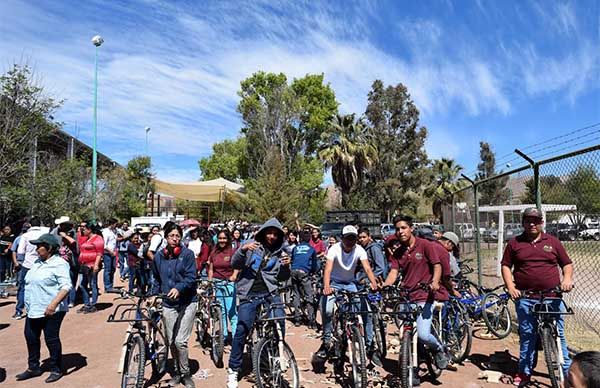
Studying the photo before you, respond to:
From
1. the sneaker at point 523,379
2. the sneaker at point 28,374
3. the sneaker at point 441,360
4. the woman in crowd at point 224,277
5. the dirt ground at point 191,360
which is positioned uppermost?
the woman in crowd at point 224,277

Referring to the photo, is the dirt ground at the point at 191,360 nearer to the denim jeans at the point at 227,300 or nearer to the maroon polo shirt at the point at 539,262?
the denim jeans at the point at 227,300

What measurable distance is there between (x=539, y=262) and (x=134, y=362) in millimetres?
4434

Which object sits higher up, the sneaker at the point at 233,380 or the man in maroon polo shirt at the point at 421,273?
the man in maroon polo shirt at the point at 421,273

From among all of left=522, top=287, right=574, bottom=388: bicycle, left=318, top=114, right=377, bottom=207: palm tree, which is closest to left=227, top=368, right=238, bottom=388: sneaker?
left=522, top=287, right=574, bottom=388: bicycle

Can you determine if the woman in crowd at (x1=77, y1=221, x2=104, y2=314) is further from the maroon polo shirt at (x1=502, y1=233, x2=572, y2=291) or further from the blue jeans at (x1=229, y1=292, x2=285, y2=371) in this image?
the maroon polo shirt at (x1=502, y1=233, x2=572, y2=291)

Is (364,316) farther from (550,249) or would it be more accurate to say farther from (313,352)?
(550,249)

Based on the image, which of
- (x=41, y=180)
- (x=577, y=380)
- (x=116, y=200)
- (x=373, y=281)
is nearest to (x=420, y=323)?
(x=373, y=281)

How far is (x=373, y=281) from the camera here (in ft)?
18.4

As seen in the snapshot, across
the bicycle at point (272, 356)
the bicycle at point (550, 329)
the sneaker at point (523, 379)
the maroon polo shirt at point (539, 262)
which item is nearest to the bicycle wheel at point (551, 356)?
the bicycle at point (550, 329)

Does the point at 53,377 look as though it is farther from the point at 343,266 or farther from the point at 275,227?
the point at 343,266

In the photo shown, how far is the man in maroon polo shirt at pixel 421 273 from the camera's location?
514 cm

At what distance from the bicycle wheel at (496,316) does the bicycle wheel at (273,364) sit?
13.3 ft

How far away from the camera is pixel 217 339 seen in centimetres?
629

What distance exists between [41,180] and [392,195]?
3180cm
